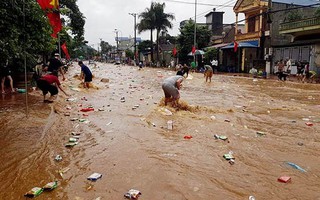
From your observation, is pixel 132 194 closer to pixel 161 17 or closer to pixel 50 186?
pixel 50 186

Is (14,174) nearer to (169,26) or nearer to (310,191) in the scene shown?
(310,191)

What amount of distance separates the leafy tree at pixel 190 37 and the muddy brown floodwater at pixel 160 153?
88.9ft

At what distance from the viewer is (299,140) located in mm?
5461

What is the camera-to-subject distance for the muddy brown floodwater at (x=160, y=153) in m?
3.35

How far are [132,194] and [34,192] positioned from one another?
1107 millimetres

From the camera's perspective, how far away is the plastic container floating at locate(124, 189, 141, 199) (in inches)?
122

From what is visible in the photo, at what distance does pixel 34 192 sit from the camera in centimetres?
316

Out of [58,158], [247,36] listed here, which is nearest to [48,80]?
[58,158]

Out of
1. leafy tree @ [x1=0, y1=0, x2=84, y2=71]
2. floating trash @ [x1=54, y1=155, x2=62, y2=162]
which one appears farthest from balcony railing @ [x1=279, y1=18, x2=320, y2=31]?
floating trash @ [x1=54, y1=155, x2=62, y2=162]

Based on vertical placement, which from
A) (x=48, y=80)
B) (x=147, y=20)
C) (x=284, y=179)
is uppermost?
(x=147, y=20)

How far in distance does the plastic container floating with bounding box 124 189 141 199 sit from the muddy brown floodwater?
60mm

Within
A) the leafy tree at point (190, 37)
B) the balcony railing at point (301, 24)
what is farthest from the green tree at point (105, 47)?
the balcony railing at point (301, 24)

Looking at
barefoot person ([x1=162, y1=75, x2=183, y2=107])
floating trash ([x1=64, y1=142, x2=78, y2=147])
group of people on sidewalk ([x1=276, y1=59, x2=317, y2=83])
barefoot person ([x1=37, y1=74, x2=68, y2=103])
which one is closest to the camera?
floating trash ([x1=64, y1=142, x2=78, y2=147])

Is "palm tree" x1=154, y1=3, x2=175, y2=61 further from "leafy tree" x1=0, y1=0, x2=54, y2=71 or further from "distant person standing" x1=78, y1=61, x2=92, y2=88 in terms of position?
"leafy tree" x1=0, y1=0, x2=54, y2=71
